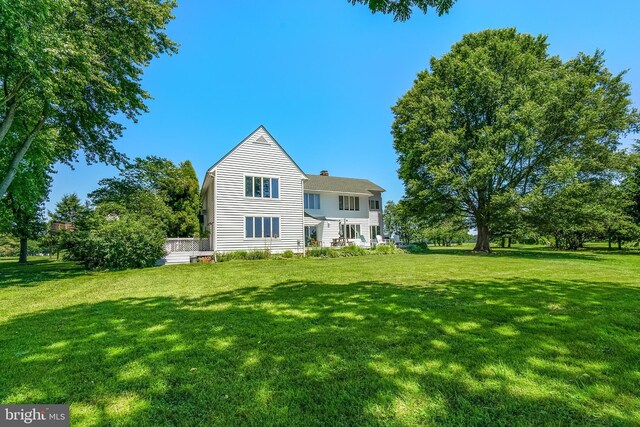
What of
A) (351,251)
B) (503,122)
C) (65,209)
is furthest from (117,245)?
(503,122)

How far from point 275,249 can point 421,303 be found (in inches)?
629

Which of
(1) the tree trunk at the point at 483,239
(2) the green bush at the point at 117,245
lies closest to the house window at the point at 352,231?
(1) the tree trunk at the point at 483,239

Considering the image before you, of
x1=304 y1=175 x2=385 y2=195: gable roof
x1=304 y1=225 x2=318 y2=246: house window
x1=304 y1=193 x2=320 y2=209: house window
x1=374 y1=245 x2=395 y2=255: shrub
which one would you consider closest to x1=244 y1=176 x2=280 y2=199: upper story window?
x1=304 y1=225 x2=318 y2=246: house window

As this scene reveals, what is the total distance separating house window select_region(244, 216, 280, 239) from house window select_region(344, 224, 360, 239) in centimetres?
986

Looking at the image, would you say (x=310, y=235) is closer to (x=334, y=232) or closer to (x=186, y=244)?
(x=334, y=232)

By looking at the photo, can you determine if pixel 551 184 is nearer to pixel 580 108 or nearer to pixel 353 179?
pixel 580 108

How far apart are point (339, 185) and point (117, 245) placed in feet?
68.2

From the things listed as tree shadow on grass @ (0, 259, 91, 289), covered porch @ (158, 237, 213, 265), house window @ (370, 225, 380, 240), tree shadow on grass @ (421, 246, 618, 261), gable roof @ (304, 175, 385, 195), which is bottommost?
tree shadow on grass @ (421, 246, 618, 261)

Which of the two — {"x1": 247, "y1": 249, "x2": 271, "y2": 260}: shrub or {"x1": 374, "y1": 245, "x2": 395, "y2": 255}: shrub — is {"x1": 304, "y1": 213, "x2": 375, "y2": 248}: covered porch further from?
{"x1": 247, "y1": 249, "x2": 271, "y2": 260}: shrub

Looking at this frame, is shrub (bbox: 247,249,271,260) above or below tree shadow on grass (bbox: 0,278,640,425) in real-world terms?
above

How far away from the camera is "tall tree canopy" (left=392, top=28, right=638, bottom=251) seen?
21.1 m

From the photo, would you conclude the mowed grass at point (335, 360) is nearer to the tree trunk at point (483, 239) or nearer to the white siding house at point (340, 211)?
the tree trunk at point (483, 239)

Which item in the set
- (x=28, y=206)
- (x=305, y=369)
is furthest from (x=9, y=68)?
(x=305, y=369)

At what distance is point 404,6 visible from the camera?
4406 millimetres
